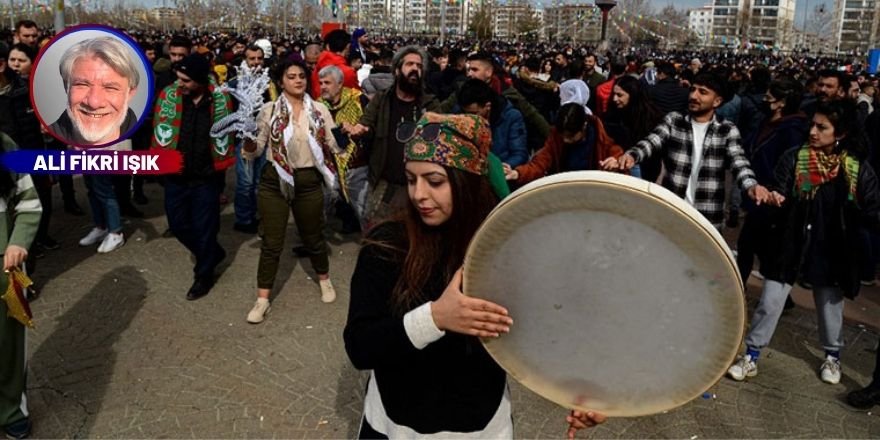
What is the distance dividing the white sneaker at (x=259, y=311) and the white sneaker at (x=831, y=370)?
13.5ft

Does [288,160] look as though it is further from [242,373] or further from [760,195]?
[760,195]

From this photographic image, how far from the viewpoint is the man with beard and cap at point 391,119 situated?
18.2 ft

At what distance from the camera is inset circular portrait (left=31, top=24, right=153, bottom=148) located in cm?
443

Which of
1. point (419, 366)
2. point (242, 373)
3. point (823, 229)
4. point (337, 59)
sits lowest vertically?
point (242, 373)

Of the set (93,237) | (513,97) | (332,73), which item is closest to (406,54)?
(332,73)

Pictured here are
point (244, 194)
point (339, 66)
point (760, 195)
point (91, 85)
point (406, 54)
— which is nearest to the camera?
point (760, 195)

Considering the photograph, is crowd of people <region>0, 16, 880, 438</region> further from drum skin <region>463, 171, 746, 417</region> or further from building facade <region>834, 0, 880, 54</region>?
building facade <region>834, 0, 880, 54</region>

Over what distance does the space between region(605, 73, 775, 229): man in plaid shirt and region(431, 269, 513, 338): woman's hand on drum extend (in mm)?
3221

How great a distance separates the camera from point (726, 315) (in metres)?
1.62

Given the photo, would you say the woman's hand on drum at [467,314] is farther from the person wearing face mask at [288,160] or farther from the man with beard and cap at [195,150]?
the man with beard and cap at [195,150]

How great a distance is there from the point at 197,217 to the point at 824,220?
15.7ft

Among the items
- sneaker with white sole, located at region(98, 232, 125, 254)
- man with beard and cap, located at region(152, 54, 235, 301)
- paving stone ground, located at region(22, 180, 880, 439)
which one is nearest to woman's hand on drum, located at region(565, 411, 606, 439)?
paving stone ground, located at region(22, 180, 880, 439)

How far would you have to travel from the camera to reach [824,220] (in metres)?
4.45

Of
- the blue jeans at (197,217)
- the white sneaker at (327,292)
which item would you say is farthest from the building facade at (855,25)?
the blue jeans at (197,217)
